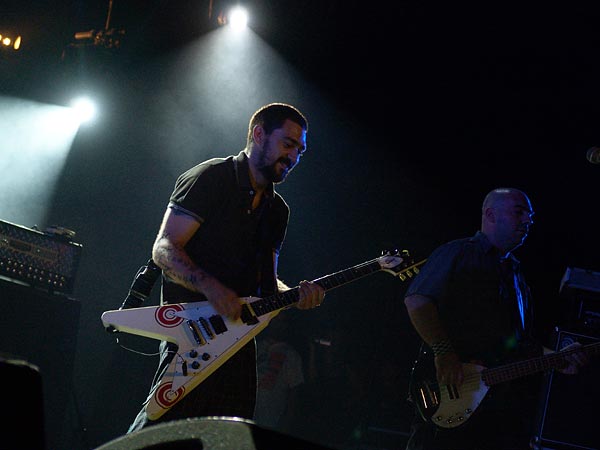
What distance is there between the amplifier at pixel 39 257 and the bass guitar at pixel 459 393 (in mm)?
2602

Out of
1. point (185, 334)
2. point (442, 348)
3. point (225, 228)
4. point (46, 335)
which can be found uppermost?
point (225, 228)

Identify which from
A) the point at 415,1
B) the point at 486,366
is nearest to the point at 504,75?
the point at 415,1

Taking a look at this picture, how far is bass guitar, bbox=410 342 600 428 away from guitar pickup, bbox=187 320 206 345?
1.39m

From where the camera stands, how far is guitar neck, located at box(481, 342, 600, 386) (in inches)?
136

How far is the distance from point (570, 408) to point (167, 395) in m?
3.20

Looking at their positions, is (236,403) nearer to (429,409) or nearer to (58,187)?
(429,409)

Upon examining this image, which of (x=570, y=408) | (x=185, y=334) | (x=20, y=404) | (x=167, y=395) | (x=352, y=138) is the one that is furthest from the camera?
(x=352, y=138)

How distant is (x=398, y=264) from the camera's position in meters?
3.81

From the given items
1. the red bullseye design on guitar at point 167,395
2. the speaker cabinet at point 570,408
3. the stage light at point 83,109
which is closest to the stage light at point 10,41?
the stage light at point 83,109

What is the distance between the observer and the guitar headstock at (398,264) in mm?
3770

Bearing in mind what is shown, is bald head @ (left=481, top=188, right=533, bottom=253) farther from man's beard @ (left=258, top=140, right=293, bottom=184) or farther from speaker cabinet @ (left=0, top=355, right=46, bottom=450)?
speaker cabinet @ (left=0, top=355, right=46, bottom=450)

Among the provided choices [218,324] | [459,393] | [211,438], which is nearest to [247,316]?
[218,324]

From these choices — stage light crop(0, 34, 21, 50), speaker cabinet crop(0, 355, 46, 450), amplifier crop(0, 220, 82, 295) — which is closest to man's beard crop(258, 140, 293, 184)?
amplifier crop(0, 220, 82, 295)

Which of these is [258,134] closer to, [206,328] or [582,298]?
[206,328]
